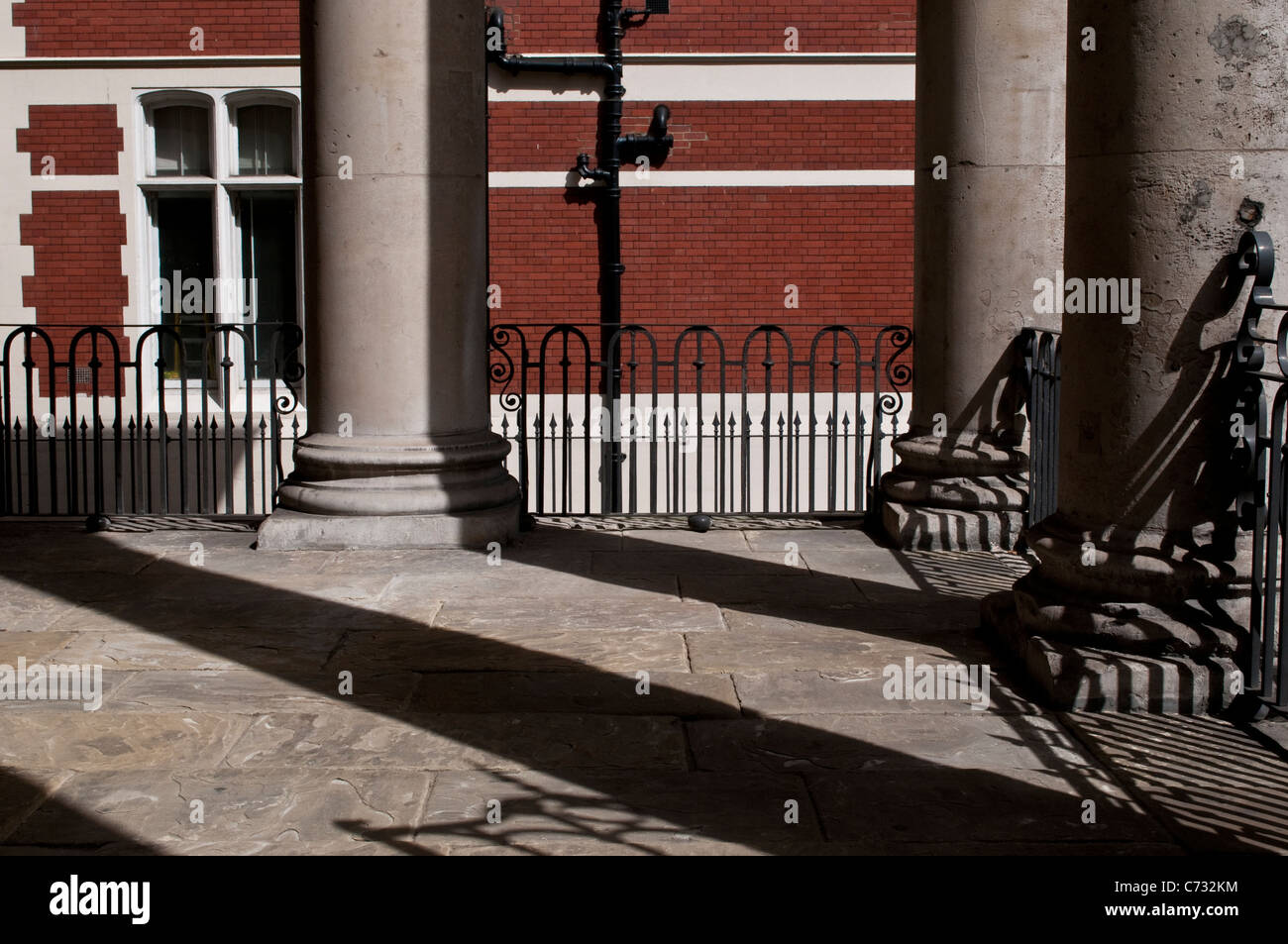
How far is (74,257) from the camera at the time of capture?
47.3ft

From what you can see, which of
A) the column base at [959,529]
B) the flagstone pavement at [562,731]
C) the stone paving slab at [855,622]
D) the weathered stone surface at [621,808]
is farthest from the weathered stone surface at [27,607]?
the column base at [959,529]

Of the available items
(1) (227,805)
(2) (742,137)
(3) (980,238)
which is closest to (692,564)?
(3) (980,238)

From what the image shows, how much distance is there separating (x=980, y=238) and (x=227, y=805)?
511 cm

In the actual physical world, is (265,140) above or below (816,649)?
above

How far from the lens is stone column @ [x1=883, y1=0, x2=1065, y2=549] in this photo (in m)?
7.30

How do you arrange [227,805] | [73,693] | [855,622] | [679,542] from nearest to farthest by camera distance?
[227,805]
[73,693]
[855,622]
[679,542]

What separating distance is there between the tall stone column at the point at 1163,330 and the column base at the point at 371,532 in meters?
3.32

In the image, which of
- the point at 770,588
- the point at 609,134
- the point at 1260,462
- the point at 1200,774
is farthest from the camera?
the point at 609,134

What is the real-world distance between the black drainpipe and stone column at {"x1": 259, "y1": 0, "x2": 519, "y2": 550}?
21.7ft

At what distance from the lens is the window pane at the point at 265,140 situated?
48.2ft

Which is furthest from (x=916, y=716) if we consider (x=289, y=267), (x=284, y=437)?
(x=289, y=267)

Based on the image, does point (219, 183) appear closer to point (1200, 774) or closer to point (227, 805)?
point (227, 805)

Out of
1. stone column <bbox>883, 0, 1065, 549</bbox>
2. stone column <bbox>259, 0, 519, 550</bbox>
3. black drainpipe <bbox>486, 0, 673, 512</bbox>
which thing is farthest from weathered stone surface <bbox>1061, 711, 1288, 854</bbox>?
black drainpipe <bbox>486, 0, 673, 512</bbox>

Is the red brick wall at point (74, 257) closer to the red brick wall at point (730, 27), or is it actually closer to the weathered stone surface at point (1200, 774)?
the red brick wall at point (730, 27)
